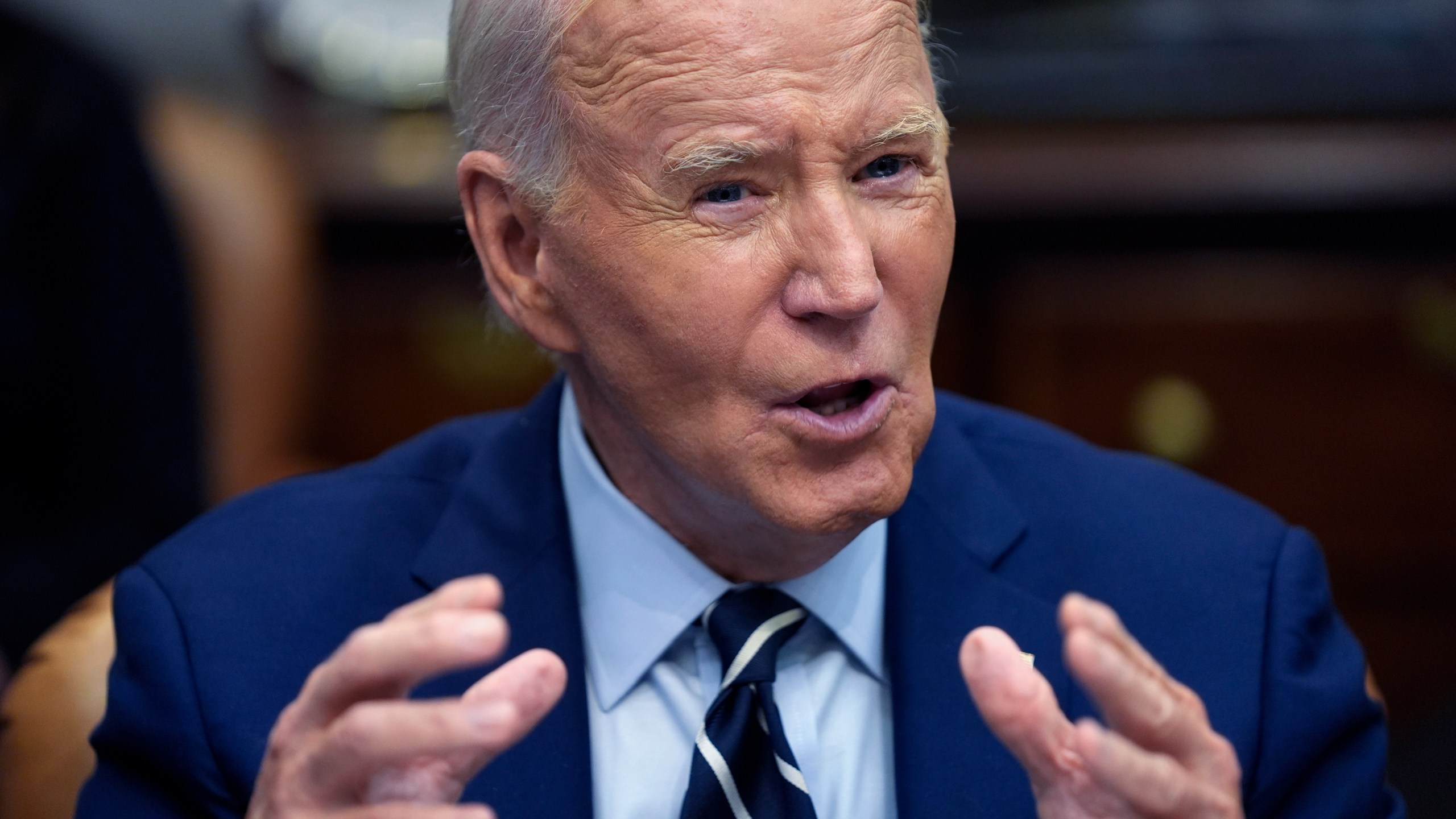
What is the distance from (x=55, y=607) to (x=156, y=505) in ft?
0.85

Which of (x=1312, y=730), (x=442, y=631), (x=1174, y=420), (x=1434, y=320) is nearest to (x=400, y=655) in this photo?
(x=442, y=631)

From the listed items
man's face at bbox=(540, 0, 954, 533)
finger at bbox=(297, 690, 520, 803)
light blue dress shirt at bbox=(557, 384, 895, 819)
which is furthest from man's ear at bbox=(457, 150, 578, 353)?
finger at bbox=(297, 690, 520, 803)

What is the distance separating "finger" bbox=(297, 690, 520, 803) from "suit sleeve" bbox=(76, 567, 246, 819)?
0.42 metres

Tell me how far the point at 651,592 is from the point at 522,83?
548 mm

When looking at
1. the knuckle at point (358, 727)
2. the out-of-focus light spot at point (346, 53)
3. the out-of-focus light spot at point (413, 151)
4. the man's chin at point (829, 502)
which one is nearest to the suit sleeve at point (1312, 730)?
the man's chin at point (829, 502)

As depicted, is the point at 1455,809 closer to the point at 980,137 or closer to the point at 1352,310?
the point at 1352,310

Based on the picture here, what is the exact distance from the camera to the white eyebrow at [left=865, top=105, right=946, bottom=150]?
1.46m

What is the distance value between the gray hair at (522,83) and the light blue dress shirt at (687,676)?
0.38 metres

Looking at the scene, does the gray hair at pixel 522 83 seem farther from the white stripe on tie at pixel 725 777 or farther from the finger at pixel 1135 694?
the finger at pixel 1135 694

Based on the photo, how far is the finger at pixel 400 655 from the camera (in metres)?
1.11

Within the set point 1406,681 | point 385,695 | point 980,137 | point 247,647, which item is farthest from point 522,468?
point 1406,681

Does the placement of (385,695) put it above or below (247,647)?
above

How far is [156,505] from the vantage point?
8.77ft

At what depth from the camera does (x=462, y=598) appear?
3.77 feet
